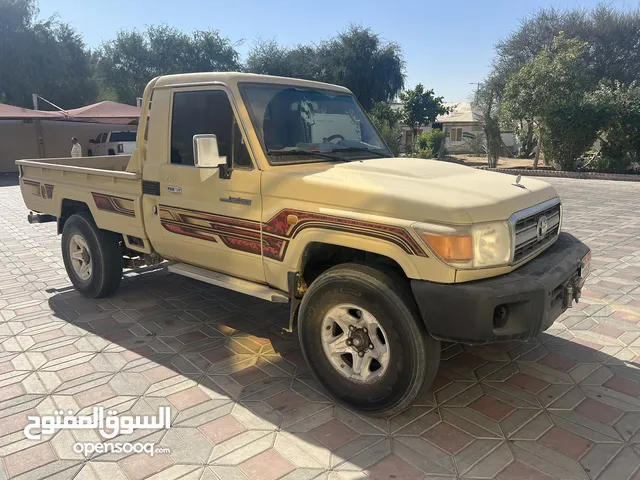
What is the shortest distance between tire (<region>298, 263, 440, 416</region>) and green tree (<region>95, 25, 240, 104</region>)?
33.2 metres

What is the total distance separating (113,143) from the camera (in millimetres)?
20469

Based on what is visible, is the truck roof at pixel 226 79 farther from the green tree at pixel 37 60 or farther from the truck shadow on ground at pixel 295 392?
the green tree at pixel 37 60

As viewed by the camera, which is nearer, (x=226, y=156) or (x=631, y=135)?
(x=226, y=156)

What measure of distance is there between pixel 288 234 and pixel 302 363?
1.13 metres

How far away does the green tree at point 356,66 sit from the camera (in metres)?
31.2

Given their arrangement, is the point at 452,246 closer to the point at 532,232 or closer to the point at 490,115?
the point at 532,232

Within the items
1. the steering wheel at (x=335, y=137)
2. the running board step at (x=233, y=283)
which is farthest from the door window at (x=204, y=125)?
the running board step at (x=233, y=283)

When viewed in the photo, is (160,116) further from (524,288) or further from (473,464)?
(473,464)

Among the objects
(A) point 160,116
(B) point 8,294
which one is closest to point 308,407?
(A) point 160,116

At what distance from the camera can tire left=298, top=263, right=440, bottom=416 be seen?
2885 millimetres

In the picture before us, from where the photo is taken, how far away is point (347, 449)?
9.34 feet

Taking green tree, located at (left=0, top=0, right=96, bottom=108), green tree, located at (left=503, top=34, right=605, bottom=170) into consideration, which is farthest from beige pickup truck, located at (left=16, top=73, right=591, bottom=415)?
green tree, located at (left=0, top=0, right=96, bottom=108)

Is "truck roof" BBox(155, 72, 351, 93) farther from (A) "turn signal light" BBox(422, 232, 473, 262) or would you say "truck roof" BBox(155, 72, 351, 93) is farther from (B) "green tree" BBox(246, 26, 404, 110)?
(B) "green tree" BBox(246, 26, 404, 110)

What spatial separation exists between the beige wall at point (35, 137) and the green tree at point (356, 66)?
40.9 ft
